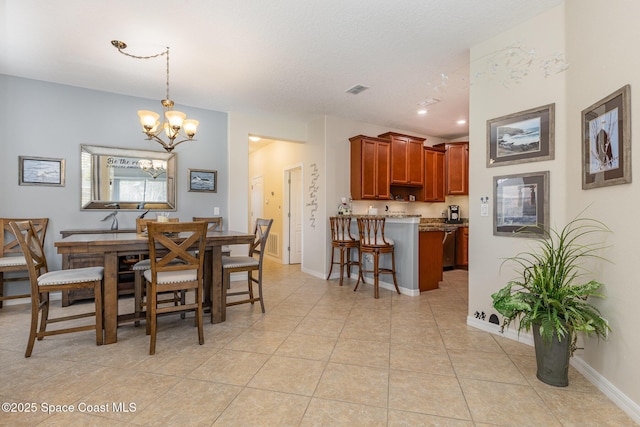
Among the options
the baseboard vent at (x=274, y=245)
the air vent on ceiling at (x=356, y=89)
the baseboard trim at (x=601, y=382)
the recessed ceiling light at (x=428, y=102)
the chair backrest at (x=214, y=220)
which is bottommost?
the baseboard trim at (x=601, y=382)

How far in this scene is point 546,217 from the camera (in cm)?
236

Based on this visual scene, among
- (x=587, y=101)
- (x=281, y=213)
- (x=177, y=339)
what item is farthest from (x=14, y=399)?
(x=281, y=213)

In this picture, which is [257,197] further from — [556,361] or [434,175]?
[556,361]

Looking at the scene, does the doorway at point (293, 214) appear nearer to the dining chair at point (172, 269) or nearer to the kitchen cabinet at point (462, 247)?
the kitchen cabinet at point (462, 247)

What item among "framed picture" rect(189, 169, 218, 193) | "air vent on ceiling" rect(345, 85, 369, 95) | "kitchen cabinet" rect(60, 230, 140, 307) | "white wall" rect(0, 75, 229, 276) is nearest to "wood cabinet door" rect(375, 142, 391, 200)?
"air vent on ceiling" rect(345, 85, 369, 95)

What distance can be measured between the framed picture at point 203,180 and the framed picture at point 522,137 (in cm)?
383

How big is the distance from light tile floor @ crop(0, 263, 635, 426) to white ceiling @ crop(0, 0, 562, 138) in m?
2.73

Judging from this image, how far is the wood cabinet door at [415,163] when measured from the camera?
18.2 feet

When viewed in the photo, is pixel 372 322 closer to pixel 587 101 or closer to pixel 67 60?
pixel 587 101

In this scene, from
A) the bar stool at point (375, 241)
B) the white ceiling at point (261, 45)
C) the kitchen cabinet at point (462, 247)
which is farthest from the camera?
the kitchen cabinet at point (462, 247)

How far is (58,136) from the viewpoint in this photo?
12.3ft

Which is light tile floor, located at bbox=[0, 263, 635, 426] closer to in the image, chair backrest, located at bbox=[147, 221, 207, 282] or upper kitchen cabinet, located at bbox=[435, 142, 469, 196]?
chair backrest, located at bbox=[147, 221, 207, 282]

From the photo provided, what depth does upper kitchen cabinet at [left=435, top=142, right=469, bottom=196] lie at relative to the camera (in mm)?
5973

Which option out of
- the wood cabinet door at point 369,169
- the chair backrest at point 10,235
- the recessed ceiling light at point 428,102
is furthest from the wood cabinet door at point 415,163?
the chair backrest at point 10,235
